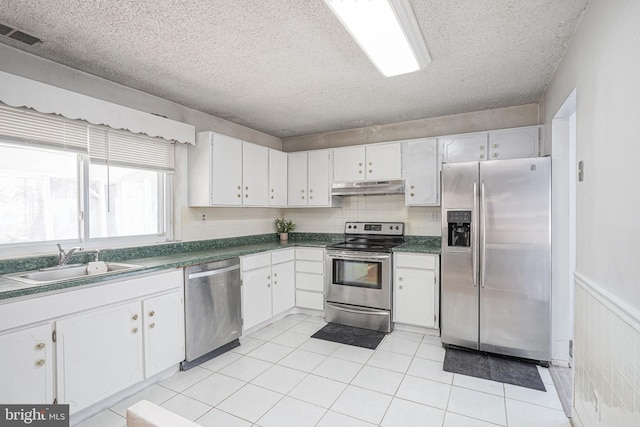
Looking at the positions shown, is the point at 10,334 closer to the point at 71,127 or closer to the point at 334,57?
the point at 71,127

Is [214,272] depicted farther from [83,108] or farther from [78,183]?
[83,108]

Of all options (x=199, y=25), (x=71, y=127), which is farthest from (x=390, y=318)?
(x=71, y=127)

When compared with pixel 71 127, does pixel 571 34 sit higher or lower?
higher

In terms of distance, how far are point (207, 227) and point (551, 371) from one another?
142 inches

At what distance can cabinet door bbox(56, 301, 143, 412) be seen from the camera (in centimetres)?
196

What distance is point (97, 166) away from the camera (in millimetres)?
2750

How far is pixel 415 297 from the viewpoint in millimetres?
3504

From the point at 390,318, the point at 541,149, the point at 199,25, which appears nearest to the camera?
the point at 199,25

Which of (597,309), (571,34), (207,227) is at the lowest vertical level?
(597,309)

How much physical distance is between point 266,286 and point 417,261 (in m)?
1.75

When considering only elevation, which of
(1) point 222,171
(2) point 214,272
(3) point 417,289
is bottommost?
(3) point 417,289

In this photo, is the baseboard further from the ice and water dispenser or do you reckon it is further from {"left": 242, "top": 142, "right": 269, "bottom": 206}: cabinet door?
A: {"left": 242, "top": 142, "right": 269, "bottom": 206}: cabinet door

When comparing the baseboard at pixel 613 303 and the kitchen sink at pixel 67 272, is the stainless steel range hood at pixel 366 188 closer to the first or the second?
the baseboard at pixel 613 303

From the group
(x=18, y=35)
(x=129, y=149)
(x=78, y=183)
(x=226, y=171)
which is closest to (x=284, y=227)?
(x=226, y=171)
